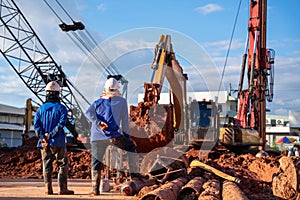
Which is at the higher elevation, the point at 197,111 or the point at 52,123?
the point at 197,111

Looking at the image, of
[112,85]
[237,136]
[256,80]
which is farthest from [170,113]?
[112,85]

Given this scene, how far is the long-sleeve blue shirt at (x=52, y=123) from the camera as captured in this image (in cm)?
814

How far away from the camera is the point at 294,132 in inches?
2726

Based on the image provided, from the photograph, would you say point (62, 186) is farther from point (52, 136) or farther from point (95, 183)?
point (52, 136)

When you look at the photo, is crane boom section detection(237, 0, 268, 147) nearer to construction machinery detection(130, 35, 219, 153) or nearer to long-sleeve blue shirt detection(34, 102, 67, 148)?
construction machinery detection(130, 35, 219, 153)

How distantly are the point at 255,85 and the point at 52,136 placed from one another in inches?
587

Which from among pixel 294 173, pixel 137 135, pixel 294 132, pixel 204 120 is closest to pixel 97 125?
pixel 294 173

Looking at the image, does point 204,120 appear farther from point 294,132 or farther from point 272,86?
point 294,132

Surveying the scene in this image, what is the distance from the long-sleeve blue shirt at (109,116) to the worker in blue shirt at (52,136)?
0.52 metres

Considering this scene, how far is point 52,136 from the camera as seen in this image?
812 centimetres

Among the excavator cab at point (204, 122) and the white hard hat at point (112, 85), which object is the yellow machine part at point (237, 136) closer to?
the excavator cab at point (204, 122)

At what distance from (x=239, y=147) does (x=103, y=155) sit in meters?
13.0

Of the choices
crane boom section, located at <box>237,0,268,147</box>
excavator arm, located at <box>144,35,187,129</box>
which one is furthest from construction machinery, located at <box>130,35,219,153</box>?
crane boom section, located at <box>237,0,268,147</box>

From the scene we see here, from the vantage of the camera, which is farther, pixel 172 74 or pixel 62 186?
pixel 172 74
